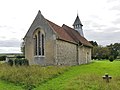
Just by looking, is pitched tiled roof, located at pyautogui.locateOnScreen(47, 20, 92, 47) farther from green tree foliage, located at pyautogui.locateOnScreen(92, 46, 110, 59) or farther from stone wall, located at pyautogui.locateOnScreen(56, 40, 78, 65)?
green tree foliage, located at pyautogui.locateOnScreen(92, 46, 110, 59)

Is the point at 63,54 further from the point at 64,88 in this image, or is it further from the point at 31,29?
the point at 64,88

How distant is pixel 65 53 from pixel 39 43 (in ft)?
13.9

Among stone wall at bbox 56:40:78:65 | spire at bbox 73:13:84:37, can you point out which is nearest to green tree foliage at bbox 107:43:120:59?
spire at bbox 73:13:84:37

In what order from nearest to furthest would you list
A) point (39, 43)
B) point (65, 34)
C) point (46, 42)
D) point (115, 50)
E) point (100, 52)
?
point (46, 42) < point (39, 43) < point (65, 34) < point (100, 52) < point (115, 50)

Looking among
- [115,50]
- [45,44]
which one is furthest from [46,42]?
[115,50]

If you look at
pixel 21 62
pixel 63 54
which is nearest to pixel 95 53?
pixel 63 54

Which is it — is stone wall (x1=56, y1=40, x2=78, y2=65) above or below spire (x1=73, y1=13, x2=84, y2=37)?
below

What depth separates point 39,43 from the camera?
33.8 meters

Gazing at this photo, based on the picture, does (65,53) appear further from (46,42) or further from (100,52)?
(100,52)

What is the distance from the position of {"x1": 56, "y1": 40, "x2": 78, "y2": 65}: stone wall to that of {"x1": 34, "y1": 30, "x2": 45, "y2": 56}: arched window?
Result: 8.29ft

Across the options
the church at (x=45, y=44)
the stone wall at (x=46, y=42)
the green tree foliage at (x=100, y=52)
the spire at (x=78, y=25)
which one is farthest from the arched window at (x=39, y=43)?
the green tree foliage at (x=100, y=52)

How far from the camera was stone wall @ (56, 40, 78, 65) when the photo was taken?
3247 centimetres

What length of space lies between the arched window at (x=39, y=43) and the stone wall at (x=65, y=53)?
2527 millimetres

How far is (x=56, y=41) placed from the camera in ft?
104
